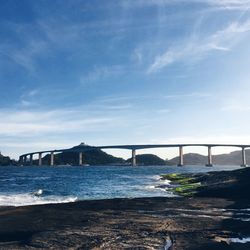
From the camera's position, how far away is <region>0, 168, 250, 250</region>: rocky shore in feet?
62.5

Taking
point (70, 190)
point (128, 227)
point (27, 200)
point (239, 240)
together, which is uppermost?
point (70, 190)

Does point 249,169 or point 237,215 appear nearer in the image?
point 237,215

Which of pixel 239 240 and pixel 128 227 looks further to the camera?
pixel 128 227

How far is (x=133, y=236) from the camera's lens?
2070 cm

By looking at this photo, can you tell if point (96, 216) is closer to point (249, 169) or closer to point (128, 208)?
point (128, 208)

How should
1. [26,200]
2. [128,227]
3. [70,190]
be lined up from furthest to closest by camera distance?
[70,190] → [26,200] → [128,227]

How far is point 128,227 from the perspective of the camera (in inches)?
915

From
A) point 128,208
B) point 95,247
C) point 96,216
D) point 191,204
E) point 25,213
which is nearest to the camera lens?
point 95,247

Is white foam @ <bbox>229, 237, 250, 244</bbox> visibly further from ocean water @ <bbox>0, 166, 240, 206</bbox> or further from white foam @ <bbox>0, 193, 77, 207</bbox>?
ocean water @ <bbox>0, 166, 240, 206</bbox>

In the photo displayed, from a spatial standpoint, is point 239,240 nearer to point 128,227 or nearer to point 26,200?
point 128,227

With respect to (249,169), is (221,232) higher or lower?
lower

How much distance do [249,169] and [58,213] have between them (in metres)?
42.7

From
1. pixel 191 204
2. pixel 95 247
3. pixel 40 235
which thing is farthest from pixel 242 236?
pixel 191 204

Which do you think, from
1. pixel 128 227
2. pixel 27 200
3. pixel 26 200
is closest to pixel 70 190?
pixel 27 200
